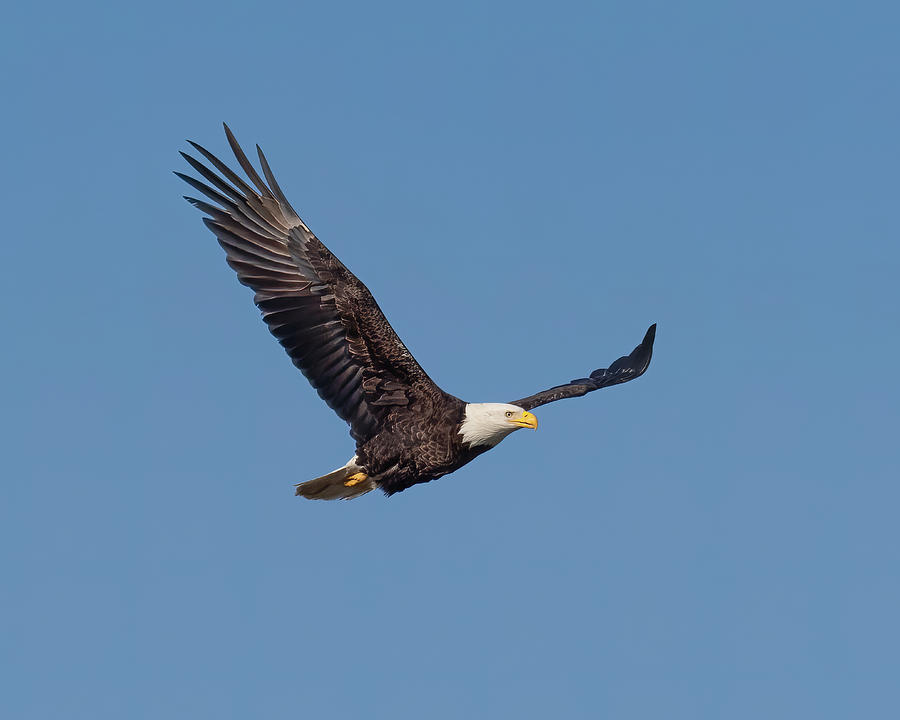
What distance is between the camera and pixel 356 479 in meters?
12.6

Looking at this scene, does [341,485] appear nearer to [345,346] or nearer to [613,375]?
[345,346]

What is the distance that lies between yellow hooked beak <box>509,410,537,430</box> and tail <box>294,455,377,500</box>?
1.48 m

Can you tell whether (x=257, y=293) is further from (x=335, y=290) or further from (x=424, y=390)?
(x=424, y=390)

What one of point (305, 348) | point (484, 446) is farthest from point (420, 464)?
point (305, 348)

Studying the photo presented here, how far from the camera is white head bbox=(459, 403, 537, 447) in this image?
39.7 feet

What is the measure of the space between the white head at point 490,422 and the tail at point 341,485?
44.0 inches

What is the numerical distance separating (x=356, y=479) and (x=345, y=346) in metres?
1.26

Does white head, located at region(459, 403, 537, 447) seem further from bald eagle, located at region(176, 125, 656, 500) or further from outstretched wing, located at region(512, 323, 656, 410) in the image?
outstretched wing, located at region(512, 323, 656, 410)

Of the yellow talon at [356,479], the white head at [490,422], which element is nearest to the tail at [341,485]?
the yellow talon at [356,479]

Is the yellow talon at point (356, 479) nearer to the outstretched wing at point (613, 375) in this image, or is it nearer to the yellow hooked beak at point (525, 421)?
the yellow hooked beak at point (525, 421)

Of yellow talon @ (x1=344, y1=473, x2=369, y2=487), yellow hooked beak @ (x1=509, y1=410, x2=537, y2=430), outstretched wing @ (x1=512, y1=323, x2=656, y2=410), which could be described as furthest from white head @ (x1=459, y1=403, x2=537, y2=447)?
outstretched wing @ (x1=512, y1=323, x2=656, y2=410)

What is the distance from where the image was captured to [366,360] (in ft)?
40.3

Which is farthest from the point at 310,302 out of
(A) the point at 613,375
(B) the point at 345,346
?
Result: (A) the point at 613,375

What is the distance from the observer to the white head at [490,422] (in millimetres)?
12102
